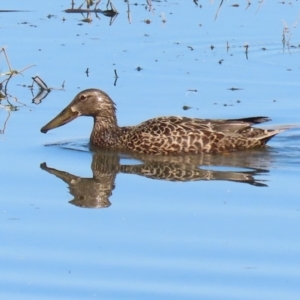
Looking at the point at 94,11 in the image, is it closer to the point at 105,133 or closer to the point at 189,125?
the point at 105,133

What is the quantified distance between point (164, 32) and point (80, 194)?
7.96 meters

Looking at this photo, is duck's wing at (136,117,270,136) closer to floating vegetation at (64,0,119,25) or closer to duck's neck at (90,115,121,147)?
duck's neck at (90,115,121,147)

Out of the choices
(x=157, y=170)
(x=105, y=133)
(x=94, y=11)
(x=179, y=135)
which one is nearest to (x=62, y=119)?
(x=105, y=133)

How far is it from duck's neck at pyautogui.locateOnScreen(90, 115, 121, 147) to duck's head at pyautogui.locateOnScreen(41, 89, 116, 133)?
103mm

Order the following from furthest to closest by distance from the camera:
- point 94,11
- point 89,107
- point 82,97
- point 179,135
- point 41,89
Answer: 1. point 94,11
2. point 41,89
3. point 89,107
4. point 82,97
5. point 179,135

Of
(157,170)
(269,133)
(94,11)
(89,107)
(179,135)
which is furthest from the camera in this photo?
(94,11)

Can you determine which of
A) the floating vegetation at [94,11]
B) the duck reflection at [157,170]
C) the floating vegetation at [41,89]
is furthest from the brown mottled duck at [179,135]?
the floating vegetation at [94,11]

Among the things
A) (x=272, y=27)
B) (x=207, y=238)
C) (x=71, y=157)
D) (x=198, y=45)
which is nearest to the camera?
(x=207, y=238)

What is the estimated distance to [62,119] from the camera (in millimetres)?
13227

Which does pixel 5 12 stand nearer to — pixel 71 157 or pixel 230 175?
pixel 71 157

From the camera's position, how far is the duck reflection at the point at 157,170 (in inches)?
436

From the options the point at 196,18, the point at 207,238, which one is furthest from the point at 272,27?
the point at 207,238

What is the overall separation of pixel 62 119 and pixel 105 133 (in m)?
0.49

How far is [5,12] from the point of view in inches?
773
